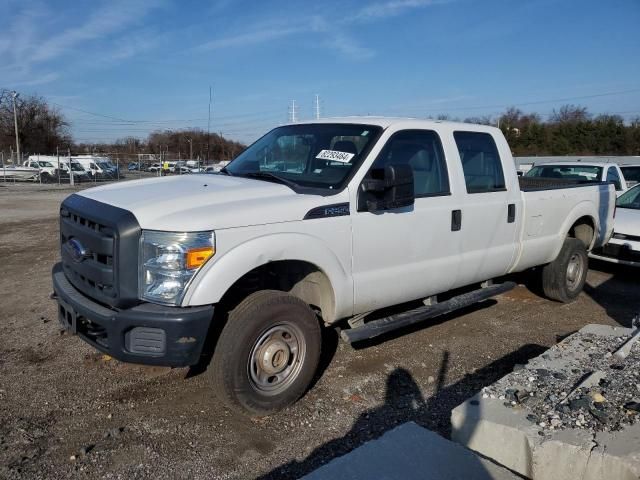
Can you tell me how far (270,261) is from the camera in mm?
3621

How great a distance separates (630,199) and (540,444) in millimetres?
7903

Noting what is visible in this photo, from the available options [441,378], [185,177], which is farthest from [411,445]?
[185,177]

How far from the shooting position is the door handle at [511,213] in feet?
17.7

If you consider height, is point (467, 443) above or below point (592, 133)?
below

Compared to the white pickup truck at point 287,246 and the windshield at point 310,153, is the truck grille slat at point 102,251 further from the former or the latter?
the windshield at point 310,153

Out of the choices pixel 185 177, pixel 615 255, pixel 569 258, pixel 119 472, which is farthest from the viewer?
pixel 615 255

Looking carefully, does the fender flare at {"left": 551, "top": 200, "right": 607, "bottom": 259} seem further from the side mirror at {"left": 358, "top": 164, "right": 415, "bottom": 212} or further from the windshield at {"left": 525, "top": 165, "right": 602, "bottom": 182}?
the windshield at {"left": 525, "top": 165, "right": 602, "bottom": 182}

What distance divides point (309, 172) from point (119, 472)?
2528mm

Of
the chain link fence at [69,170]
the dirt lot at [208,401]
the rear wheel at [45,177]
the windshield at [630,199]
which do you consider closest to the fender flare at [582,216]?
the dirt lot at [208,401]

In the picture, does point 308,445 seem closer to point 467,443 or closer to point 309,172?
point 467,443

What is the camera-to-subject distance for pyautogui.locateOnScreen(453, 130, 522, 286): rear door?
16.4ft

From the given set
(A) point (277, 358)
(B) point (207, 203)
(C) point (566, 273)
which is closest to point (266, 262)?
(B) point (207, 203)

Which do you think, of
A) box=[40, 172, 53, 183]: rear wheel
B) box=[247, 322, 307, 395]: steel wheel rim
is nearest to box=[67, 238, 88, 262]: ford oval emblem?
box=[247, 322, 307, 395]: steel wheel rim

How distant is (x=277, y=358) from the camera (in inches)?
150
